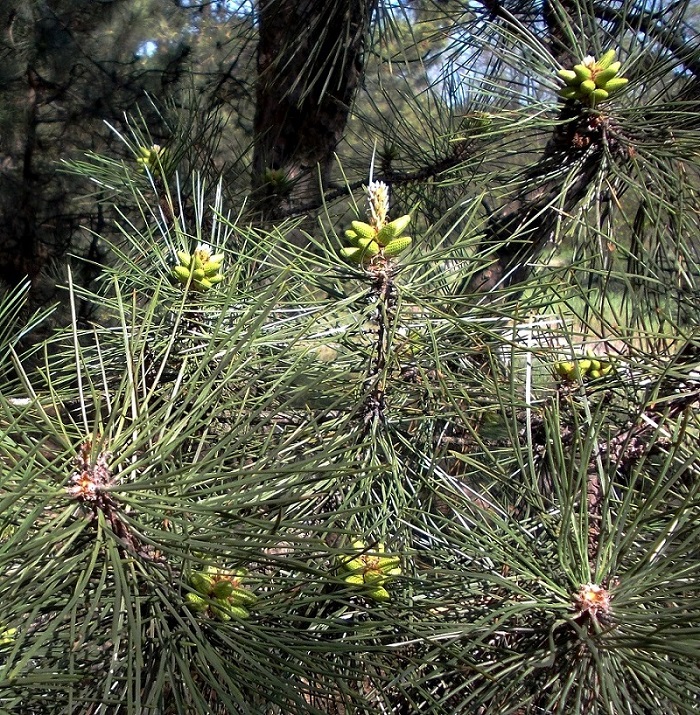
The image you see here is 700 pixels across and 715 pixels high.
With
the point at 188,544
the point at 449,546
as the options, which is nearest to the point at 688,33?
the point at 449,546

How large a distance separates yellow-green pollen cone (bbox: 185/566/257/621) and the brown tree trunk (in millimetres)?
552

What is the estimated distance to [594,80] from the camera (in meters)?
0.49

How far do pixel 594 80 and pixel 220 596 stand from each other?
16.3 inches

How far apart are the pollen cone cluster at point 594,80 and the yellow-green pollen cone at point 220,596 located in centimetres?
39

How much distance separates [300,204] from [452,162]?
0.65 feet

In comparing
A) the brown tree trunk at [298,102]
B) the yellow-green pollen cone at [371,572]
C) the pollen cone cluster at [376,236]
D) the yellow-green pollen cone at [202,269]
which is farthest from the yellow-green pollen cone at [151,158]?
the yellow-green pollen cone at [371,572]

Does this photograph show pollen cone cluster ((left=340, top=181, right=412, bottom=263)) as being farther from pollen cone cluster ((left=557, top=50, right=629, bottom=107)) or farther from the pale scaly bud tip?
A: pollen cone cluster ((left=557, top=50, right=629, bottom=107))

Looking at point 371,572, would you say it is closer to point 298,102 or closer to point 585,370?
point 585,370

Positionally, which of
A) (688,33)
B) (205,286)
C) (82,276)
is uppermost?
(688,33)

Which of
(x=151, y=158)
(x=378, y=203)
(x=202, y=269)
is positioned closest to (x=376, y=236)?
(x=378, y=203)

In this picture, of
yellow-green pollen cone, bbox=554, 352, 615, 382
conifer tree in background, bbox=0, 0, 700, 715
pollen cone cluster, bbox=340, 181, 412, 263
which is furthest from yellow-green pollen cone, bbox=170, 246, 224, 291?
yellow-green pollen cone, bbox=554, 352, 615, 382

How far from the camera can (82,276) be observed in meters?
1.45

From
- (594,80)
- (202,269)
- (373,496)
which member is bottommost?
(373,496)

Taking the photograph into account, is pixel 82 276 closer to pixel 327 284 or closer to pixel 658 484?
pixel 327 284
